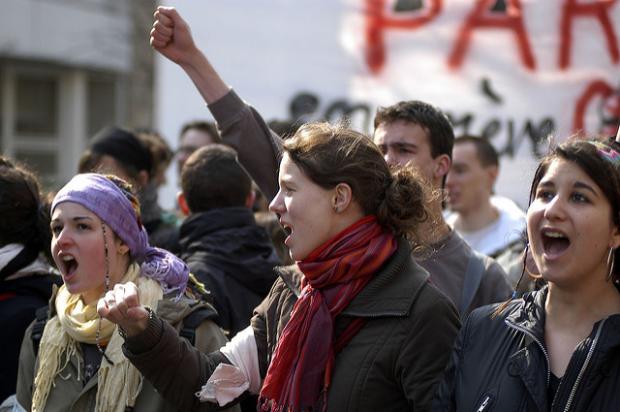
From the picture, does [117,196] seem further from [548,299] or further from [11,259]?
[548,299]

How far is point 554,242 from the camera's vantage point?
2.33 metres

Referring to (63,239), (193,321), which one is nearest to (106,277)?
(63,239)

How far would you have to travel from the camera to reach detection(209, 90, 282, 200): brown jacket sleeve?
3199mm

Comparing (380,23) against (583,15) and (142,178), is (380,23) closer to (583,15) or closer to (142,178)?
(583,15)

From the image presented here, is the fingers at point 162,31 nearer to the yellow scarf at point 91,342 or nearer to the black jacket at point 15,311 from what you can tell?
the yellow scarf at point 91,342

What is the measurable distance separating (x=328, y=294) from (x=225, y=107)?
926 mm

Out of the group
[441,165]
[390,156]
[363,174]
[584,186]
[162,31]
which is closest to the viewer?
[584,186]

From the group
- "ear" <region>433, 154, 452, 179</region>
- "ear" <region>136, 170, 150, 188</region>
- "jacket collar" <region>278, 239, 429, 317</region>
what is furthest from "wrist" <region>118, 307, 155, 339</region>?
"ear" <region>136, 170, 150, 188</region>

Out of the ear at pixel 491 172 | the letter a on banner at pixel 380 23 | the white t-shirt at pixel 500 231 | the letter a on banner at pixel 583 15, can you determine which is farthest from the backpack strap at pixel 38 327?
the letter a on banner at pixel 583 15

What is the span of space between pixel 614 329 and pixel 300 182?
0.91m

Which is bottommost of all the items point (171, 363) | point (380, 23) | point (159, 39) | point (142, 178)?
point (171, 363)

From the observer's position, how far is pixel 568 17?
5.46 m

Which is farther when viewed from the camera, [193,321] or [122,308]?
[193,321]

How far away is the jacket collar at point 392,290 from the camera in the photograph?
2.51 m
